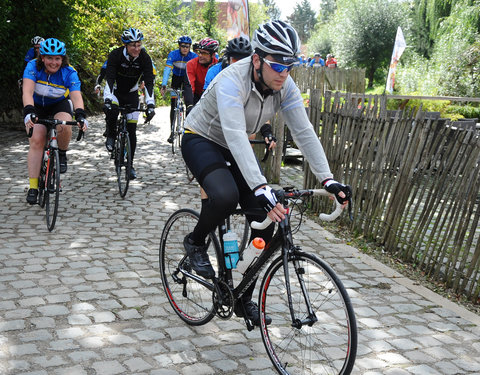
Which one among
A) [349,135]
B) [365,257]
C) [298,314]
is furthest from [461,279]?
[298,314]

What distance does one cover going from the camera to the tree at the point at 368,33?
49.2 meters

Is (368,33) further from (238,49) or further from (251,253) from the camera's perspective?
(251,253)

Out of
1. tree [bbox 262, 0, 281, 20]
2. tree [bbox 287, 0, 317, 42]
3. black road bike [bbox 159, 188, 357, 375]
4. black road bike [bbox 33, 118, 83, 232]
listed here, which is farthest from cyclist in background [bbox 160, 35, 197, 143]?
tree [bbox 262, 0, 281, 20]

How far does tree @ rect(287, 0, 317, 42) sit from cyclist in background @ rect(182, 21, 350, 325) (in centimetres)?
15635

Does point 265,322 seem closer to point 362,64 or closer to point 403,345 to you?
point 403,345

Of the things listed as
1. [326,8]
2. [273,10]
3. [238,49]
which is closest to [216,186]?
[238,49]

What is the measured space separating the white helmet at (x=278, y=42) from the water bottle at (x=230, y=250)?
1.20 m

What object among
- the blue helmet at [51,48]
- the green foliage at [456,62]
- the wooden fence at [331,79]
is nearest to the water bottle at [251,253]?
the blue helmet at [51,48]

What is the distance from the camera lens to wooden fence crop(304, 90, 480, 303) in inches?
208

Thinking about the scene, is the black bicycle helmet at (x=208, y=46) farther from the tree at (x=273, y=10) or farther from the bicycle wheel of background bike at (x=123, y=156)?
the tree at (x=273, y=10)

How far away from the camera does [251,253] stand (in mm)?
3596

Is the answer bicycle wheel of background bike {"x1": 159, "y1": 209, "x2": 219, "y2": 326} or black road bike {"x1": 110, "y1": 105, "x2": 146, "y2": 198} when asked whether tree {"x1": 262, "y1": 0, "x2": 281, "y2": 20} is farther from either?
bicycle wheel of background bike {"x1": 159, "y1": 209, "x2": 219, "y2": 326}

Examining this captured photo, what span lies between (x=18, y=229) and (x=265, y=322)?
400cm

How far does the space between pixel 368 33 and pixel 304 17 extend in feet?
362
